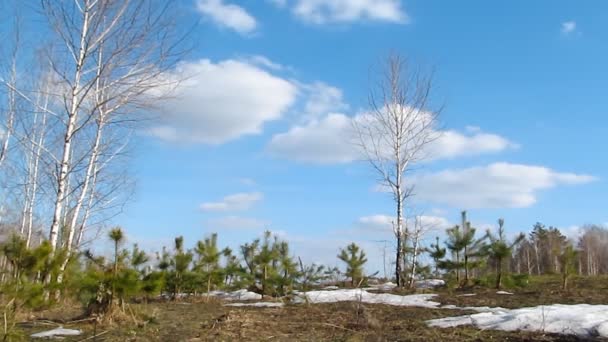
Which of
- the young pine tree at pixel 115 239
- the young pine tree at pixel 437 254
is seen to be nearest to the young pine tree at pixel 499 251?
the young pine tree at pixel 437 254

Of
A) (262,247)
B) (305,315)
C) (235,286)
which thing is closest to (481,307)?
(305,315)

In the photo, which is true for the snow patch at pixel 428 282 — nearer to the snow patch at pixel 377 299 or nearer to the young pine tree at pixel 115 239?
the snow patch at pixel 377 299

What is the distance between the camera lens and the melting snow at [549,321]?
532 cm

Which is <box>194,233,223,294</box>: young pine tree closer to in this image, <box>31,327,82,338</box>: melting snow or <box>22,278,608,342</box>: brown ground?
<box>22,278,608,342</box>: brown ground

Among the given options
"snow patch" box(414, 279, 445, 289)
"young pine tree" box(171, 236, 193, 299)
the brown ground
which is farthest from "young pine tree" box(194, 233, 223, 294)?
"snow patch" box(414, 279, 445, 289)

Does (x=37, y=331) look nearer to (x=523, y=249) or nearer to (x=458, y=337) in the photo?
(x=458, y=337)

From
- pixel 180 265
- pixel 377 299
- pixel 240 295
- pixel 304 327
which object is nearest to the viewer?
pixel 304 327

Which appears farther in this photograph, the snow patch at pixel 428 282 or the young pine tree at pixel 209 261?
the snow patch at pixel 428 282

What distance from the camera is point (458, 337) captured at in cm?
547

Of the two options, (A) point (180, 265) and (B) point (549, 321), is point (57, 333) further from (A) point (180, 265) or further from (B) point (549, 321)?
(A) point (180, 265)

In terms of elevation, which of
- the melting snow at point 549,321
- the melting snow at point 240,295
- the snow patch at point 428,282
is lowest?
the melting snow at point 240,295

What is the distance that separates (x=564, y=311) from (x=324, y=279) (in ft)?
38.1

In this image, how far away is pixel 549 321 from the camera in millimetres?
5762

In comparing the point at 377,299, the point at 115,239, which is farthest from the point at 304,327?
the point at 377,299
